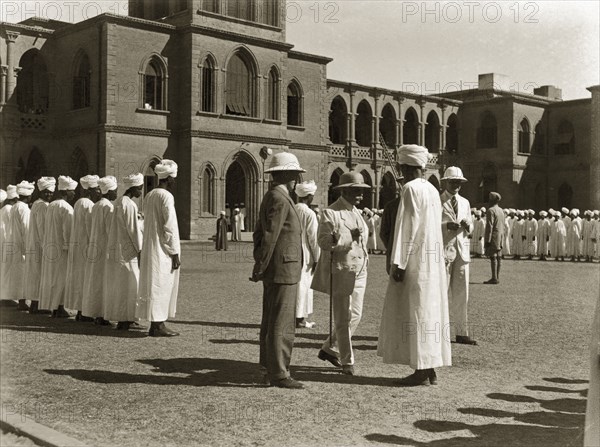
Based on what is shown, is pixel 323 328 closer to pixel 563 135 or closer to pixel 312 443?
pixel 312 443

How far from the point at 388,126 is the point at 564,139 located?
12.8 metres

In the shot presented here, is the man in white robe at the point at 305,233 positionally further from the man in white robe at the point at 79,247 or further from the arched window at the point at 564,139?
the arched window at the point at 564,139

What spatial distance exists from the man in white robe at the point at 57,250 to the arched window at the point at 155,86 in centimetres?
2274

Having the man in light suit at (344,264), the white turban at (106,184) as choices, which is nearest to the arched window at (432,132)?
the white turban at (106,184)

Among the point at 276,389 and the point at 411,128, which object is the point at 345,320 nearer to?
the point at 276,389

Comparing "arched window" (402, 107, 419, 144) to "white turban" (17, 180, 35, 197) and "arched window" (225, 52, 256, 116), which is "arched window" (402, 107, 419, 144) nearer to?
"arched window" (225, 52, 256, 116)

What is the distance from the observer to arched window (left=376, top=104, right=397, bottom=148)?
50547mm

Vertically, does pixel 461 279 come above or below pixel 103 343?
above

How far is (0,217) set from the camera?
44.3 ft

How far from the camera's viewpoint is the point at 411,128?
2073 inches

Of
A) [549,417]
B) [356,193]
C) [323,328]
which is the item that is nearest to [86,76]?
[323,328]

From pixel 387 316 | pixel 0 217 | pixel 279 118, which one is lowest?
pixel 387 316

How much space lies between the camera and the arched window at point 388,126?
50.5m

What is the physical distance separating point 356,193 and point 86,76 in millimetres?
29268
